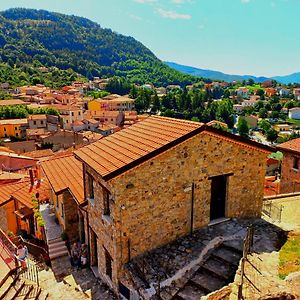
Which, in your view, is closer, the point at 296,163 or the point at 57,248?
the point at 57,248

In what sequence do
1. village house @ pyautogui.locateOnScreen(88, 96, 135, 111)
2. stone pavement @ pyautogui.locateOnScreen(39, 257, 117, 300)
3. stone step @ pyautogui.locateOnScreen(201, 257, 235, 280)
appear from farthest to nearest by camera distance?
village house @ pyautogui.locateOnScreen(88, 96, 135, 111) < stone pavement @ pyautogui.locateOnScreen(39, 257, 117, 300) < stone step @ pyautogui.locateOnScreen(201, 257, 235, 280)

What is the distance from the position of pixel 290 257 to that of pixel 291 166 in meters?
13.3

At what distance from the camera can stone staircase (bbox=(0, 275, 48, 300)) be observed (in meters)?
13.0

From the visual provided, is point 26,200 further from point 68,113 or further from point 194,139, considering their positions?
point 68,113

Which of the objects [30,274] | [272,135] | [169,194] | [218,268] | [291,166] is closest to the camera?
[218,268]

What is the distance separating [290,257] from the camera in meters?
11.3

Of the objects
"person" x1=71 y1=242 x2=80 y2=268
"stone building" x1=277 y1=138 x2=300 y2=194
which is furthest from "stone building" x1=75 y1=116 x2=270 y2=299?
"stone building" x1=277 y1=138 x2=300 y2=194

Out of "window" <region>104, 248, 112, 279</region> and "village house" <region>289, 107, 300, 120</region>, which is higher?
"window" <region>104, 248, 112, 279</region>

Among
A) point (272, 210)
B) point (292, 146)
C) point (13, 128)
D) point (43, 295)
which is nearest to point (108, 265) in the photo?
point (43, 295)

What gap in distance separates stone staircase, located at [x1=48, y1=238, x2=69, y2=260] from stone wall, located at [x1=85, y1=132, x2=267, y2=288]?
3948 millimetres

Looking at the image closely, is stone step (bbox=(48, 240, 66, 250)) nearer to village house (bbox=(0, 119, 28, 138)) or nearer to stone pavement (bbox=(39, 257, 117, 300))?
stone pavement (bbox=(39, 257, 117, 300))

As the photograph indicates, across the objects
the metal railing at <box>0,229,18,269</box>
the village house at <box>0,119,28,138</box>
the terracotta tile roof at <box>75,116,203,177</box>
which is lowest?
the village house at <box>0,119,28,138</box>

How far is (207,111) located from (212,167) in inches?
5050

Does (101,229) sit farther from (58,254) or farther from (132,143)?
(58,254)
